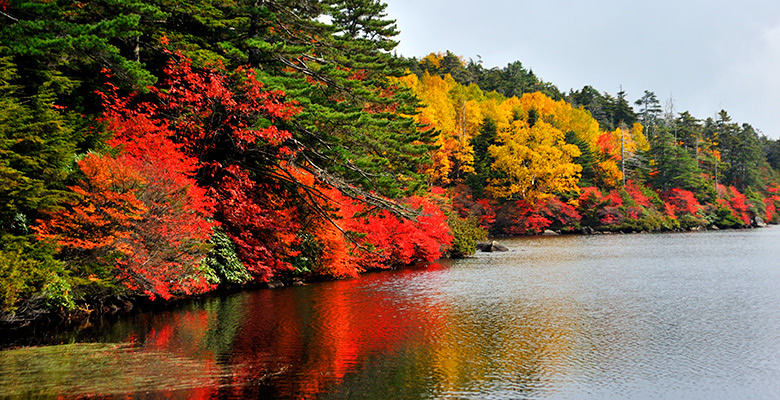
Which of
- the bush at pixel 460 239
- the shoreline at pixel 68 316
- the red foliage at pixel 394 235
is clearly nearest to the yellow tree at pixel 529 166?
the bush at pixel 460 239

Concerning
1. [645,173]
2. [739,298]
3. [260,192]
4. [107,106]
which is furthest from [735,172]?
[107,106]

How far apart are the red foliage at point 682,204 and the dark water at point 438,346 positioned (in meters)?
50.9

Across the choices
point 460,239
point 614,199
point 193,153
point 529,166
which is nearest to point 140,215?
point 193,153

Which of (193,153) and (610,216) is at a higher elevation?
(193,153)

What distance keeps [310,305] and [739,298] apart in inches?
529

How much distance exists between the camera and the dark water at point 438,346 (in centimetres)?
904

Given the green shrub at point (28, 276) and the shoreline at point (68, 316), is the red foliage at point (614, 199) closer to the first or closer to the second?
the shoreline at point (68, 316)

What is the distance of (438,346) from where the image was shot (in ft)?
39.7

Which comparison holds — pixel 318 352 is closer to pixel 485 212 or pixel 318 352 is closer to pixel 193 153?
pixel 193 153

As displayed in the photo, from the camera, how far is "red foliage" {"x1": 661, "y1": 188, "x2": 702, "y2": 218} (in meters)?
67.8

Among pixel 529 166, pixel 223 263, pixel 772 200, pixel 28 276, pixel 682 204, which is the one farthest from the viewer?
pixel 772 200

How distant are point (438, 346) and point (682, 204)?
66165mm

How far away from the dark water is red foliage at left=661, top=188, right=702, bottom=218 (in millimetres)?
50886

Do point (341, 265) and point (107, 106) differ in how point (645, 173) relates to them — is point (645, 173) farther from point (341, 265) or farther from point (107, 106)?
point (107, 106)
